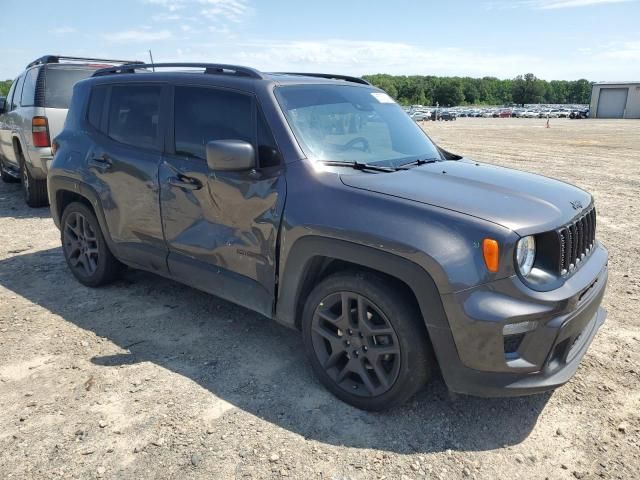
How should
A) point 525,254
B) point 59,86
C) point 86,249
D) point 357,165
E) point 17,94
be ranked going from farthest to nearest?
point 17,94 → point 59,86 → point 86,249 → point 357,165 → point 525,254

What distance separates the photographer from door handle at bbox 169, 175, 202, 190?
3.56 metres

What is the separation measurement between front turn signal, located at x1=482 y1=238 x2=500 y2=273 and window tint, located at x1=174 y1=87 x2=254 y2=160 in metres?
1.68

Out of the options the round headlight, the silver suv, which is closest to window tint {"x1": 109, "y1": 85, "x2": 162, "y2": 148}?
the round headlight

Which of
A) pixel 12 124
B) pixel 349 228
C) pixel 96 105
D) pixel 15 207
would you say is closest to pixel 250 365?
pixel 349 228

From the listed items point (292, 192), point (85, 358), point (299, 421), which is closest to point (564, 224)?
point (292, 192)

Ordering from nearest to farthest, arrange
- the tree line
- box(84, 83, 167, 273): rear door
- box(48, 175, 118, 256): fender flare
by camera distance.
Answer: box(84, 83, 167, 273): rear door, box(48, 175, 118, 256): fender flare, the tree line

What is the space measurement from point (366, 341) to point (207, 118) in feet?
6.37

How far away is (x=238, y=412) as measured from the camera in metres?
2.96

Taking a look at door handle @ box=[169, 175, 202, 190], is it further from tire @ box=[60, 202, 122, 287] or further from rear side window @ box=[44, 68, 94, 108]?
rear side window @ box=[44, 68, 94, 108]

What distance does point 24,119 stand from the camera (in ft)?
24.9

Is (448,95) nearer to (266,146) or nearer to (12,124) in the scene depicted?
(12,124)

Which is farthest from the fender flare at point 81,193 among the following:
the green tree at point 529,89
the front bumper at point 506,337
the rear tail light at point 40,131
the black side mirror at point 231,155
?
the green tree at point 529,89

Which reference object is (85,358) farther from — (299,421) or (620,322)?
(620,322)

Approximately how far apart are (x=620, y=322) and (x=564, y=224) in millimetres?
1949
